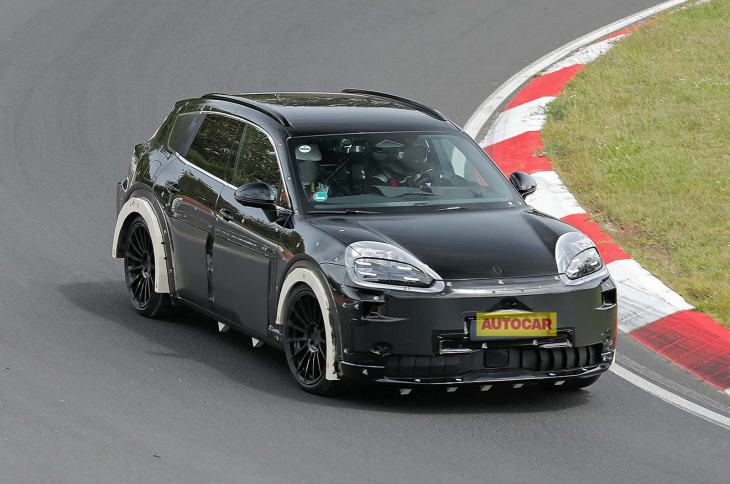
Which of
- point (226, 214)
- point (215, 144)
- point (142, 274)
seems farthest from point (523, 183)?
point (142, 274)

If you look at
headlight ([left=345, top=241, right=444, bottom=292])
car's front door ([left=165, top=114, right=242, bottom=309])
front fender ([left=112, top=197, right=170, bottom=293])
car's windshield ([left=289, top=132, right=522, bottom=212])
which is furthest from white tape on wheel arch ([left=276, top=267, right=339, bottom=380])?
front fender ([left=112, top=197, right=170, bottom=293])

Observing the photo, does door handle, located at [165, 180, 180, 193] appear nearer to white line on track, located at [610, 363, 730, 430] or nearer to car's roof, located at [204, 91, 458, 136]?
car's roof, located at [204, 91, 458, 136]

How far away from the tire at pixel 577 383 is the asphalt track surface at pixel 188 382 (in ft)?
0.32

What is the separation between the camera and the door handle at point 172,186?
851cm

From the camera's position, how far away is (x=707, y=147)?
12.1 meters

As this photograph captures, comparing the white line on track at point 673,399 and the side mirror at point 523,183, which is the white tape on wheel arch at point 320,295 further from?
the white line on track at point 673,399

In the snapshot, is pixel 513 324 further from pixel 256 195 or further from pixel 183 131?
pixel 183 131

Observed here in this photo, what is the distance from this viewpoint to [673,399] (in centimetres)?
728

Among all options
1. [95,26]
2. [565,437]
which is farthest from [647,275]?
[95,26]

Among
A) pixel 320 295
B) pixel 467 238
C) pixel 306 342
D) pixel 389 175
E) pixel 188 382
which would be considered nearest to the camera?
pixel 320 295

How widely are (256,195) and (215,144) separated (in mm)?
1170

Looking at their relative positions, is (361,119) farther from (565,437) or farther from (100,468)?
(100,468)

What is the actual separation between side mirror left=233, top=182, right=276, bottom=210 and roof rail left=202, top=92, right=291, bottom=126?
0.59m

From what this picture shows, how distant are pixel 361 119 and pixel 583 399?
7.52ft
